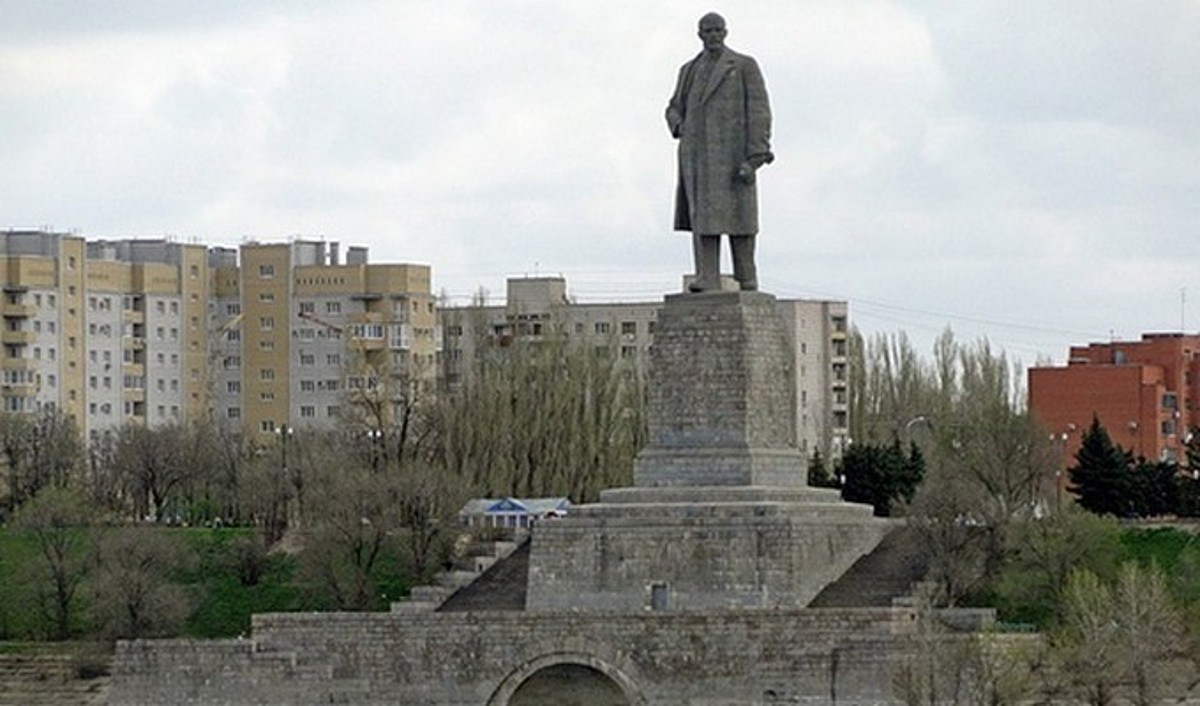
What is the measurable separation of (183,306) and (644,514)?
173 ft

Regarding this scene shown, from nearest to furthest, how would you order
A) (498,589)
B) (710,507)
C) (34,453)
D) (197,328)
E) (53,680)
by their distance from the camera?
1. (710,507)
2. (498,589)
3. (53,680)
4. (34,453)
5. (197,328)

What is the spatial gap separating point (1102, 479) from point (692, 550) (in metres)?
14.1

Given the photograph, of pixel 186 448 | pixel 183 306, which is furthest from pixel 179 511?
pixel 183 306

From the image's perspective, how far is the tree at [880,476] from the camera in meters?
62.8

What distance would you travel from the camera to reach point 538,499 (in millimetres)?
67938

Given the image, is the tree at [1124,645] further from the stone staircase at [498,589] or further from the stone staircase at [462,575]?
the stone staircase at [462,575]

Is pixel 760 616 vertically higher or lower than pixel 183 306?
lower

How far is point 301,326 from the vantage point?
102m

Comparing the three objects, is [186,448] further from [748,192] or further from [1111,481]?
[748,192]

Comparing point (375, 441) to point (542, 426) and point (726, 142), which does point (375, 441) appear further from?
point (726, 142)

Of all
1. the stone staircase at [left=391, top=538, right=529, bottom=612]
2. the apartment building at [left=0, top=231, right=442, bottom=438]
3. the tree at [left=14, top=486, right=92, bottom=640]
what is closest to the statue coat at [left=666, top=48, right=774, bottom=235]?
the stone staircase at [left=391, top=538, right=529, bottom=612]

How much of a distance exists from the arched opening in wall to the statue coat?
268 inches

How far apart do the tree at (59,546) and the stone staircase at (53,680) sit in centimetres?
276

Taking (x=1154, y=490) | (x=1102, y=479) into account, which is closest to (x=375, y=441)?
(x=1154, y=490)
